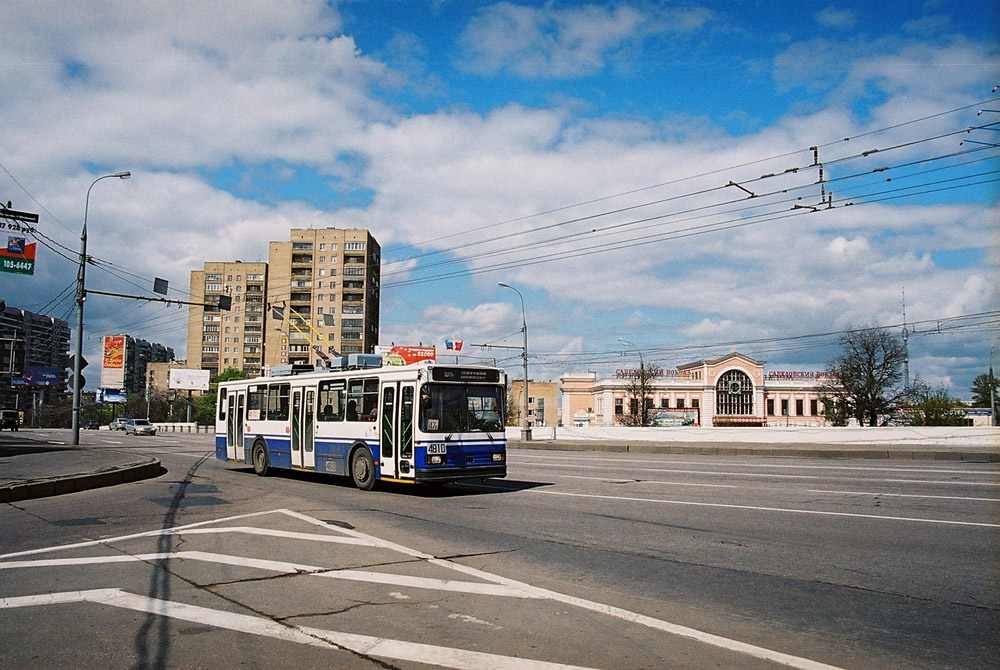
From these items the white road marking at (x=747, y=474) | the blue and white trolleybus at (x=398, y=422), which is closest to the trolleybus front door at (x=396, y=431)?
the blue and white trolleybus at (x=398, y=422)

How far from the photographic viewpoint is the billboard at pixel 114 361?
8848cm

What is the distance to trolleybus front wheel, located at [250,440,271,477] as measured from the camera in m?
21.4

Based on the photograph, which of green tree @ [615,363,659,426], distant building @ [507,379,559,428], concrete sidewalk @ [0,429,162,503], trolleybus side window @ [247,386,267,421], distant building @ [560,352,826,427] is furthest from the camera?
distant building @ [507,379,559,428]

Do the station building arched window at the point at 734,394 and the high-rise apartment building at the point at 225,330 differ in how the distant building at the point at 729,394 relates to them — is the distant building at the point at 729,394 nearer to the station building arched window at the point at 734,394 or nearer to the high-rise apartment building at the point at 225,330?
the station building arched window at the point at 734,394

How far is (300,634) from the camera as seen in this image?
576 centimetres

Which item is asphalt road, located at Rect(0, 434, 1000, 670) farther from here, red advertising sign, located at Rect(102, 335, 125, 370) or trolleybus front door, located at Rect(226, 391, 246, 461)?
red advertising sign, located at Rect(102, 335, 125, 370)

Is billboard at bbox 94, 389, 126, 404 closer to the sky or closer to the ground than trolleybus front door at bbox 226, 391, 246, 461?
closer to the sky

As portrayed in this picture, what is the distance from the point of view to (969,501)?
13.0m

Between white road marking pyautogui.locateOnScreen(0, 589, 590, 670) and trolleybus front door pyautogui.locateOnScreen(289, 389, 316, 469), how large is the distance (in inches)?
462

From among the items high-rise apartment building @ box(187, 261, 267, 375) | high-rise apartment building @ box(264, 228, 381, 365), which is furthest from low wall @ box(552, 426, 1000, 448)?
high-rise apartment building @ box(187, 261, 267, 375)

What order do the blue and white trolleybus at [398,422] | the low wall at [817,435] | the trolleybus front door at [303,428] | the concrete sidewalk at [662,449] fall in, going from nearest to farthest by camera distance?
the blue and white trolleybus at [398,422]
the concrete sidewalk at [662,449]
the trolleybus front door at [303,428]
the low wall at [817,435]

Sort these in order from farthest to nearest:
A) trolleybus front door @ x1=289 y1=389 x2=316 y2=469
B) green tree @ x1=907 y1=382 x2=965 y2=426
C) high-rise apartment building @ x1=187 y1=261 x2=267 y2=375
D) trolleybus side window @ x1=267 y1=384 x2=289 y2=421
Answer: high-rise apartment building @ x1=187 y1=261 x2=267 y2=375 < green tree @ x1=907 y1=382 x2=965 y2=426 < trolleybus side window @ x1=267 y1=384 x2=289 y2=421 < trolleybus front door @ x1=289 y1=389 x2=316 y2=469

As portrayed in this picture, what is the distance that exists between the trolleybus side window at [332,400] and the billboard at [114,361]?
80.4 meters

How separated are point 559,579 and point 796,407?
109m
